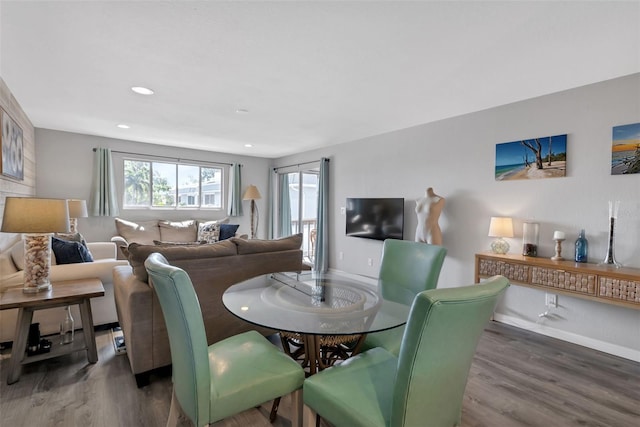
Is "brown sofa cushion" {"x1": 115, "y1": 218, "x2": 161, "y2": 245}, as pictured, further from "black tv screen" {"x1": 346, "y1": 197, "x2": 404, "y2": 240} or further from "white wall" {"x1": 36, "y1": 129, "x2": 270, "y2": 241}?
"black tv screen" {"x1": 346, "y1": 197, "x2": 404, "y2": 240}

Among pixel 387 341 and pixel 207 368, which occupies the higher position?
pixel 207 368

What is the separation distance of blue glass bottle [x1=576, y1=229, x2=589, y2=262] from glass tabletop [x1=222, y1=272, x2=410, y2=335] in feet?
6.55

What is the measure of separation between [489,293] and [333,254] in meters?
4.52

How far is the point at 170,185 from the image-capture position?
5.97m

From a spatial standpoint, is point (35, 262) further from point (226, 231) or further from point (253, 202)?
point (253, 202)

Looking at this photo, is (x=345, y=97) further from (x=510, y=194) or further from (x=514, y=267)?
(x=514, y=267)

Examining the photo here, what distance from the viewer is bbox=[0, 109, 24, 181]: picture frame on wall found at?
107 inches

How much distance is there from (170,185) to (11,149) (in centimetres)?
298

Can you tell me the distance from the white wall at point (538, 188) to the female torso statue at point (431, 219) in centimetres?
22

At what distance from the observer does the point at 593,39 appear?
199 cm

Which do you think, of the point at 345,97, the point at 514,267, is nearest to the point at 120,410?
the point at 345,97

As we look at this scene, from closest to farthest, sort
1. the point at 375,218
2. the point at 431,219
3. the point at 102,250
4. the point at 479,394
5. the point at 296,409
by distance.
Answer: the point at 296,409, the point at 479,394, the point at 431,219, the point at 102,250, the point at 375,218

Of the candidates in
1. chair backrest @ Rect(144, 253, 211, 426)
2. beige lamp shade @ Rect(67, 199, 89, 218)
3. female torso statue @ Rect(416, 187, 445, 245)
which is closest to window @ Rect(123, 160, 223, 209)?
beige lamp shade @ Rect(67, 199, 89, 218)

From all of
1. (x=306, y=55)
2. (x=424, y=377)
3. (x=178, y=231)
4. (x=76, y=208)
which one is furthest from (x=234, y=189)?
(x=424, y=377)
